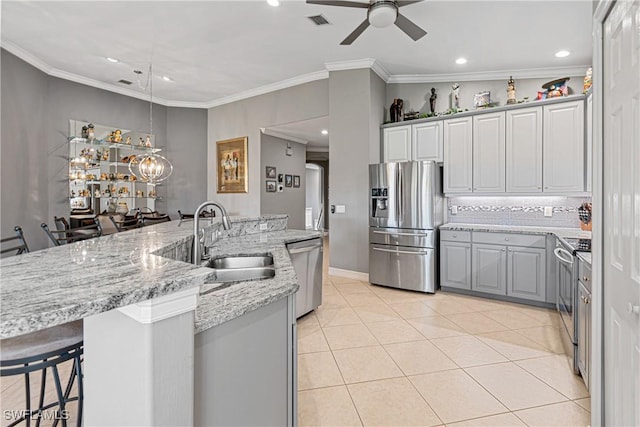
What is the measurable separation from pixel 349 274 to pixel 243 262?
285 centimetres

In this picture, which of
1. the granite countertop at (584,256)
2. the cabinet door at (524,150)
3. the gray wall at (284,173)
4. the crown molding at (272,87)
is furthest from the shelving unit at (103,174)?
the granite countertop at (584,256)

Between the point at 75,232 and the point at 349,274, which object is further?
the point at 349,274

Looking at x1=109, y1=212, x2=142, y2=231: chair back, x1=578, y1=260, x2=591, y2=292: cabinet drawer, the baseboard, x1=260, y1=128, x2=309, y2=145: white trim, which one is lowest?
the baseboard

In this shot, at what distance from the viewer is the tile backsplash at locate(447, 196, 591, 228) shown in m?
3.94

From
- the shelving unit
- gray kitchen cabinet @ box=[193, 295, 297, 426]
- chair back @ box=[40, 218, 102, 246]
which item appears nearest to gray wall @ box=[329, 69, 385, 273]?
chair back @ box=[40, 218, 102, 246]

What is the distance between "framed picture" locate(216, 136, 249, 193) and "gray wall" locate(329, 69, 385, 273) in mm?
2187

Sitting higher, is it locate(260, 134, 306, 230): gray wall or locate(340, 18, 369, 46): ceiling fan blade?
locate(340, 18, 369, 46): ceiling fan blade

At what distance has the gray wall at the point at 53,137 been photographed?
428cm

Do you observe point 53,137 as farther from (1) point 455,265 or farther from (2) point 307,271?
(1) point 455,265

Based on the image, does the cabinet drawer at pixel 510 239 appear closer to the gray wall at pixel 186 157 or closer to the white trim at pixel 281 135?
the white trim at pixel 281 135

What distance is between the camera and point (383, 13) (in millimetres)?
2865

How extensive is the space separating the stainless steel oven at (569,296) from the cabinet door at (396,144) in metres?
2.25

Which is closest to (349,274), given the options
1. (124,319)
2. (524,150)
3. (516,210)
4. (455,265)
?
(455,265)

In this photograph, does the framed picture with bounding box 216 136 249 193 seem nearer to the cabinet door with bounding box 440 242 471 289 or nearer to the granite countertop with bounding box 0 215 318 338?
the cabinet door with bounding box 440 242 471 289
